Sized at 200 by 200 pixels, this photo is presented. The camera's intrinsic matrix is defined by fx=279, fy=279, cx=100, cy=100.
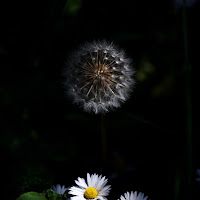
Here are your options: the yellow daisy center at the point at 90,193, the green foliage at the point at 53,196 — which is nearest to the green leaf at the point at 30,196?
the green foliage at the point at 53,196

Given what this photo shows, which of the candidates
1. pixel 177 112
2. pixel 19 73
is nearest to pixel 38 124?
pixel 19 73

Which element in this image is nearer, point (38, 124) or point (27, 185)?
point (27, 185)

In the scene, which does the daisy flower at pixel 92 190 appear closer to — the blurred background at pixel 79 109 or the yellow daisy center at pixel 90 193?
the yellow daisy center at pixel 90 193

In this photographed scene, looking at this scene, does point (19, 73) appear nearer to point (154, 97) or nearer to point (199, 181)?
point (154, 97)

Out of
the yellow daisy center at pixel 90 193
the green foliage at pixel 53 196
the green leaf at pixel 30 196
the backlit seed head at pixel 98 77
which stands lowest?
the green leaf at pixel 30 196

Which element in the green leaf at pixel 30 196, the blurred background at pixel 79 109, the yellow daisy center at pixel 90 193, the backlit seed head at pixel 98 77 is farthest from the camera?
Result: the blurred background at pixel 79 109

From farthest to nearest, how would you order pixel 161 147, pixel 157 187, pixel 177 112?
1. pixel 177 112
2. pixel 161 147
3. pixel 157 187
